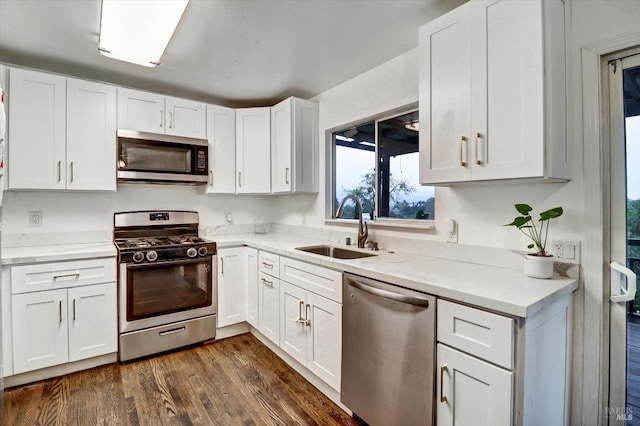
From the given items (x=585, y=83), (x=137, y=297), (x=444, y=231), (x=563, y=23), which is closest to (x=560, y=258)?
(x=444, y=231)

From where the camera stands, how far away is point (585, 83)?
1.42 meters

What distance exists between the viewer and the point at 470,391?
1.22 meters

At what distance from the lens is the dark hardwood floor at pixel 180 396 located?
71.6 inches

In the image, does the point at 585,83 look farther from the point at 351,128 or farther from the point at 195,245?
the point at 195,245

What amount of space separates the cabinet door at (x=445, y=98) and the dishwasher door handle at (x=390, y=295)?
2.17 ft

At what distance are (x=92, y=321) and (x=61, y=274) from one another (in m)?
0.42

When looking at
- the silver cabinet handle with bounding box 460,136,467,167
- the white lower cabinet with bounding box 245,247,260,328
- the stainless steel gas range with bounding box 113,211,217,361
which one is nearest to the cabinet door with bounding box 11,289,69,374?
the stainless steel gas range with bounding box 113,211,217,361

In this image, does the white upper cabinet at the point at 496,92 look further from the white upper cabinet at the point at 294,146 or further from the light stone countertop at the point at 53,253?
the light stone countertop at the point at 53,253

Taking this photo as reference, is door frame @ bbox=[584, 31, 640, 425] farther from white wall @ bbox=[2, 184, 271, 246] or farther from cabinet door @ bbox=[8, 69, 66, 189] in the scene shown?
cabinet door @ bbox=[8, 69, 66, 189]

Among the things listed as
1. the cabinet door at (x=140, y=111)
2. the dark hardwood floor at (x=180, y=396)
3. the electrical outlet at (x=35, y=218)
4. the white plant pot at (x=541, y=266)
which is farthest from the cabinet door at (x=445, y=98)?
the electrical outlet at (x=35, y=218)

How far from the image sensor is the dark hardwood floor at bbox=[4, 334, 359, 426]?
1819mm

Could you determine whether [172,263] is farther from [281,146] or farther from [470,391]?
[470,391]

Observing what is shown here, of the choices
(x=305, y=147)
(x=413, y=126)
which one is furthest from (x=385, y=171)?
(x=305, y=147)

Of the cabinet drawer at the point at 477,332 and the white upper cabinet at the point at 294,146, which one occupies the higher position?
the white upper cabinet at the point at 294,146
